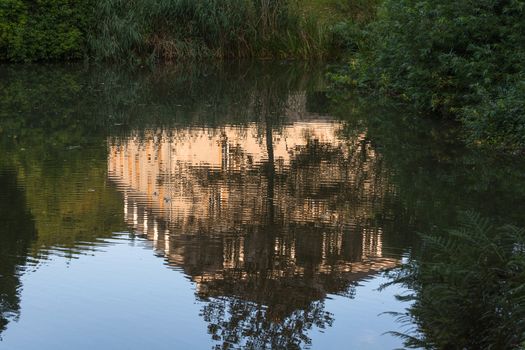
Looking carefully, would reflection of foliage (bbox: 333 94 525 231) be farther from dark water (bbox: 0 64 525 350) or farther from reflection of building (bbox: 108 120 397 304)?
reflection of building (bbox: 108 120 397 304)

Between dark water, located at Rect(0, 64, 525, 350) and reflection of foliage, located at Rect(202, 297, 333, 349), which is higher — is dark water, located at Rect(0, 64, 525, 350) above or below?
above

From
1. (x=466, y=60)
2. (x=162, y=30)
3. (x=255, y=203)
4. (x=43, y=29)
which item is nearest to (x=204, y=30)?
(x=162, y=30)

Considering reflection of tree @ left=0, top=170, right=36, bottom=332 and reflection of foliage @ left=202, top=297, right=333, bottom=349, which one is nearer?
reflection of foliage @ left=202, top=297, right=333, bottom=349

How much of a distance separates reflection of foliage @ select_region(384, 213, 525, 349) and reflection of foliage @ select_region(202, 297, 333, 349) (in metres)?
0.77

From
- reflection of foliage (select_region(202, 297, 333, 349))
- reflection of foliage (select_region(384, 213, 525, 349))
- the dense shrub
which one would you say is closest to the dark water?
reflection of foliage (select_region(202, 297, 333, 349))

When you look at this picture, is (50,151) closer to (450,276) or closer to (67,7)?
→ (450,276)

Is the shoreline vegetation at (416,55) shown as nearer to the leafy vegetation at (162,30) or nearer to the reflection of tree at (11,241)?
the leafy vegetation at (162,30)

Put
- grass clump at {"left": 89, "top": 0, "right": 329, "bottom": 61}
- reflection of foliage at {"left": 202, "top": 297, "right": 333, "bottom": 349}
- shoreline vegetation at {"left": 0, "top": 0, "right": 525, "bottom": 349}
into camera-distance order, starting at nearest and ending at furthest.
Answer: shoreline vegetation at {"left": 0, "top": 0, "right": 525, "bottom": 349} < reflection of foliage at {"left": 202, "top": 297, "right": 333, "bottom": 349} < grass clump at {"left": 89, "top": 0, "right": 329, "bottom": 61}

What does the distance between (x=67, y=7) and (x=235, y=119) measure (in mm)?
11456

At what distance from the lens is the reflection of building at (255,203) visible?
7578 millimetres

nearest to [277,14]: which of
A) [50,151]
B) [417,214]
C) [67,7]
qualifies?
[67,7]

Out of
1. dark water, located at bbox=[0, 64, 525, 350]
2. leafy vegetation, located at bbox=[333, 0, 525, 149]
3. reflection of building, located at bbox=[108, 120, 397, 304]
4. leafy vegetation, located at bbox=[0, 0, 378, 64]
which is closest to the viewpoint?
A: dark water, located at bbox=[0, 64, 525, 350]

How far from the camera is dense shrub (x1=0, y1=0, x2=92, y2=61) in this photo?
982 inches

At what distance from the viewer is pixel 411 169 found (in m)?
11.6
